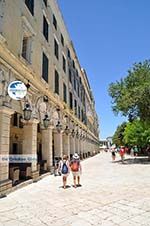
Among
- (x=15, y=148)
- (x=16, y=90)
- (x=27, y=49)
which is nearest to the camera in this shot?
(x=16, y=90)

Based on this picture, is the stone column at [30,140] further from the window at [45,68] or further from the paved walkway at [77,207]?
the window at [45,68]

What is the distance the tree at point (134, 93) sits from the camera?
22.2m

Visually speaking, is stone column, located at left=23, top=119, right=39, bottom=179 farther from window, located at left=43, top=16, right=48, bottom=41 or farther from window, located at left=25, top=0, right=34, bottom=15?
window, located at left=43, top=16, right=48, bottom=41

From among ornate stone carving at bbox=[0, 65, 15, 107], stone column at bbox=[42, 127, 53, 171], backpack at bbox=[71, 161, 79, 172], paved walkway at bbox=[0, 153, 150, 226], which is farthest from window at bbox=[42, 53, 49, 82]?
paved walkway at bbox=[0, 153, 150, 226]

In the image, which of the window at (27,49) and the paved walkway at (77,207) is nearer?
the paved walkway at (77,207)

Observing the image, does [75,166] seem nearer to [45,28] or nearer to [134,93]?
[45,28]

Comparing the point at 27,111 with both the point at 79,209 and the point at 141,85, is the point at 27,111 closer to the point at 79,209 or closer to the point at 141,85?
the point at 79,209

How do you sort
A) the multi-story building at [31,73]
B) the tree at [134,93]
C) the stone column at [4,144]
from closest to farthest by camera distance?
the stone column at [4,144] < the multi-story building at [31,73] < the tree at [134,93]

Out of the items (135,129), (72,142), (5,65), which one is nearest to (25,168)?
(5,65)

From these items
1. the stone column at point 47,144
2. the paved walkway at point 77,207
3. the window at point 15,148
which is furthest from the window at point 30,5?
the window at point 15,148

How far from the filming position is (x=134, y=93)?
2277 centimetres

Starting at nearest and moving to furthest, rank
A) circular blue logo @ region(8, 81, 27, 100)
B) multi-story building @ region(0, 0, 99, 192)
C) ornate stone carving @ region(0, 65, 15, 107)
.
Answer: ornate stone carving @ region(0, 65, 15, 107) < circular blue logo @ region(8, 81, 27, 100) < multi-story building @ region(0, 0, 99, 192)

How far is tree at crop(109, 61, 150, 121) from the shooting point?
2220 cm

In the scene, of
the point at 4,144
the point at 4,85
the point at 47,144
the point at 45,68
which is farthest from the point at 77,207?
the point at 45,68
